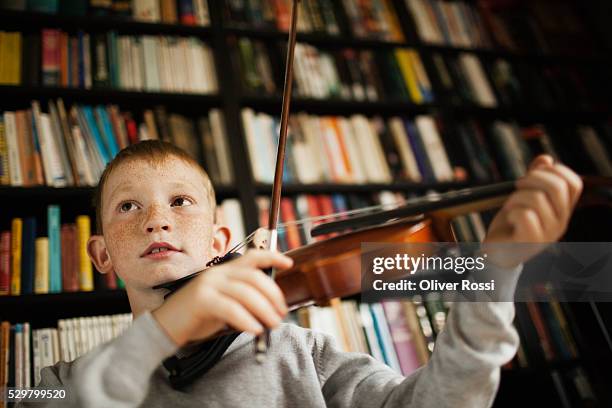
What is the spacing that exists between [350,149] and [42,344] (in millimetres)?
1046

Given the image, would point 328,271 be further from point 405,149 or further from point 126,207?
point 405,149

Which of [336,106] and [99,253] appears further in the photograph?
[336,106]

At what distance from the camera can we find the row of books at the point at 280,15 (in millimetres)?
1761

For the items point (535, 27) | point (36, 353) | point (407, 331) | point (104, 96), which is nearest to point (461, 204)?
point (407, 331)

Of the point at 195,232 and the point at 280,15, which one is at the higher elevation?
the point at 280,15

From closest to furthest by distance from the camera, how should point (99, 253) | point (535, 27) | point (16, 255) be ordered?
point (99, 253) < point (16, 255) < point (535, 27)

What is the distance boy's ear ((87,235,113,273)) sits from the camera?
1.12 metres

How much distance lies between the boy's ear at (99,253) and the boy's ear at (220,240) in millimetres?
231

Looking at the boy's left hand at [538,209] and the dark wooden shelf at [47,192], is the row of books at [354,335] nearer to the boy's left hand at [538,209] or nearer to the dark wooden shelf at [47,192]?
the dark wooden shelf at [47,192]

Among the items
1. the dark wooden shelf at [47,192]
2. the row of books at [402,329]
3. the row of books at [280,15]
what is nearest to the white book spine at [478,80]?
the row of books at [280,15]

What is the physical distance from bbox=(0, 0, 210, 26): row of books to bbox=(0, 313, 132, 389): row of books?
93 centimetres

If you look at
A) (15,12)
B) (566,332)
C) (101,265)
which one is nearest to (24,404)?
(101,265)

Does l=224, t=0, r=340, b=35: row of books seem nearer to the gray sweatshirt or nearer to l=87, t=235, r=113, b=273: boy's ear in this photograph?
l=87, t=235, r=113, b=273: boy's ear

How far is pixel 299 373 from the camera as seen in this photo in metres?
0.90
